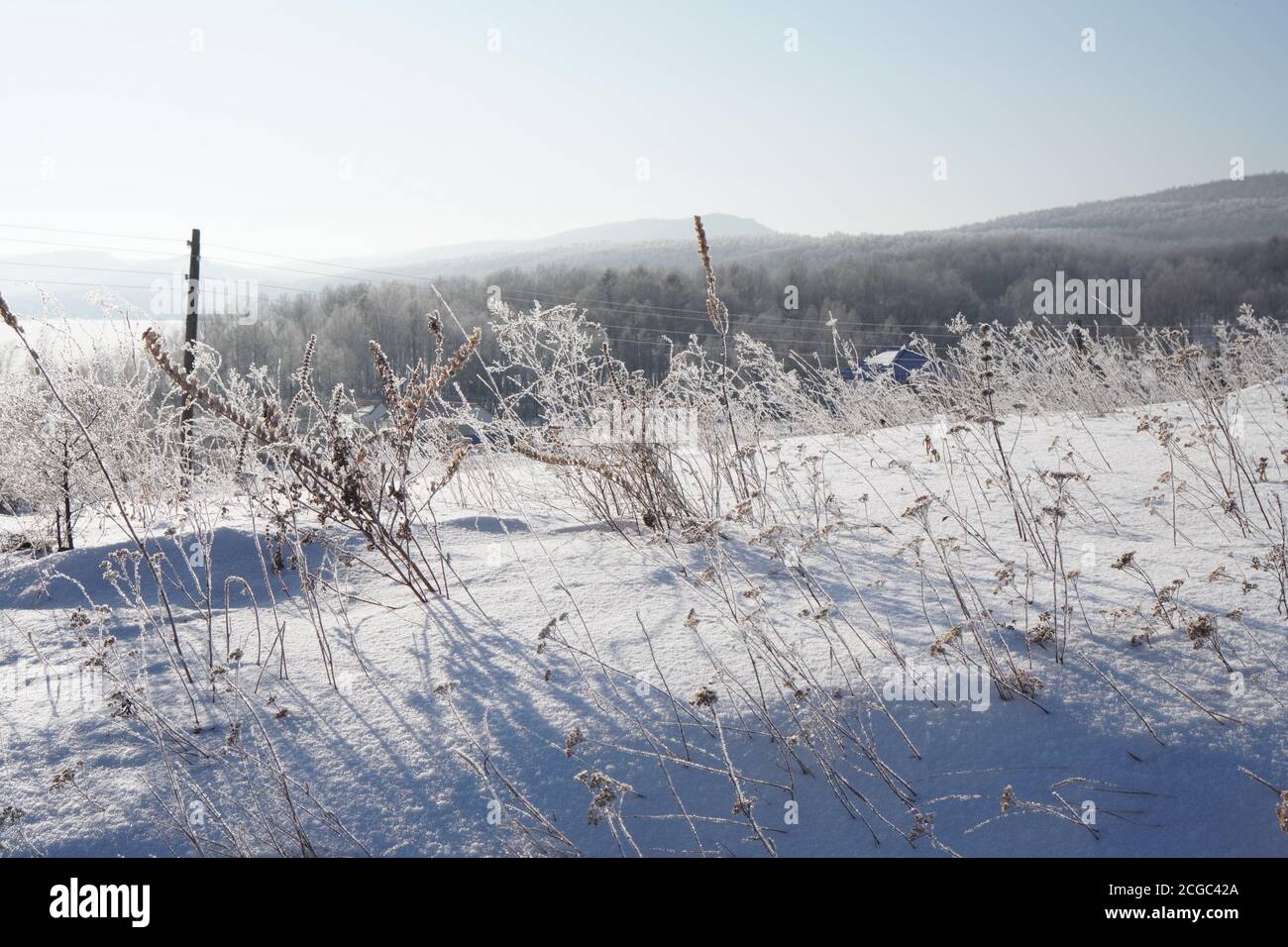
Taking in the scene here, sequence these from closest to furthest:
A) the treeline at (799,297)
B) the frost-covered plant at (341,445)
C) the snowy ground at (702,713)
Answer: the snowy ground at (702,713)
the frost-covered plant at (341,445)
the treeline at (799,297)

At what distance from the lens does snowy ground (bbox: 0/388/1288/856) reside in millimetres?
1464

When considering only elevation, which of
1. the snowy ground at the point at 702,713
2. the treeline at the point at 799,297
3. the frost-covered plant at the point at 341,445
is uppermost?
the treeline at the point at 799,297

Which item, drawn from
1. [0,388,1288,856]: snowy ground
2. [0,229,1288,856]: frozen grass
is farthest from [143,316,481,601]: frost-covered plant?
[0,388,1288,856]: snowy ground

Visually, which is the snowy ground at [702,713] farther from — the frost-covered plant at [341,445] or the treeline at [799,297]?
the treeline at [799,297]

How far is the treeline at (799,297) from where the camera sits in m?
49.8

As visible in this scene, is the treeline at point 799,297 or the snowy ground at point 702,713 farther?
the treeline at point 799,297

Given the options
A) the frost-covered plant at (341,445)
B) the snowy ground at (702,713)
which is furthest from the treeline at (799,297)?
the snowy ground at (702,713)

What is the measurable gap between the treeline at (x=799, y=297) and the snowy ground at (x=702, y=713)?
46.0 m

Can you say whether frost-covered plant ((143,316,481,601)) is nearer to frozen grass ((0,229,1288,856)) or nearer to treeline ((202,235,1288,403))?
frozen grass ((0,229,1288,856))

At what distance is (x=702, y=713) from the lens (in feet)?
5.84

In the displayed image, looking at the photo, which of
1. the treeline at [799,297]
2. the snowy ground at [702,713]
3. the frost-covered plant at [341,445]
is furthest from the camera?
the treeline at [799,297]

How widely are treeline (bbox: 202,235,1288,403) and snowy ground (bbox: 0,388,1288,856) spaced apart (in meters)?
46.0

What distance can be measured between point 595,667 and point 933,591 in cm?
102

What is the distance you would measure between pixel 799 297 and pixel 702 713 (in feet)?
207
